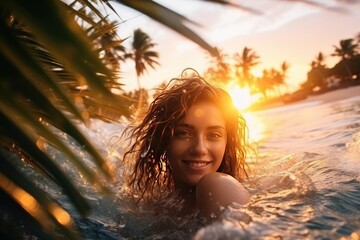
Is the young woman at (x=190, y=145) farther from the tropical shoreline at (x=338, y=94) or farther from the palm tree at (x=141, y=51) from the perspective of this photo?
the palm tree at (x=141, y=51)

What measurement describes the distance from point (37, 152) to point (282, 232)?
1180 mm

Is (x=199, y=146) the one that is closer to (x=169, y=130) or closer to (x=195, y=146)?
(x=195, y=146)

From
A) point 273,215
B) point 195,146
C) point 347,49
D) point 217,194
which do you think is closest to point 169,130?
point 195,146

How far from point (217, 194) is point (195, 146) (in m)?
0.72

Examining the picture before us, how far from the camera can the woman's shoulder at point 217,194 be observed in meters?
1.83

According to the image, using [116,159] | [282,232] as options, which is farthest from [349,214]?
[116,159]

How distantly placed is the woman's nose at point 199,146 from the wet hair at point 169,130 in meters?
0.27

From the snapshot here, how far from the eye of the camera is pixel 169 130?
9.22ft

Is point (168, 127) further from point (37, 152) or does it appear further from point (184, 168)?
point (37, 152)

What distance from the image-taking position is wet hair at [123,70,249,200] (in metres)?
2.88

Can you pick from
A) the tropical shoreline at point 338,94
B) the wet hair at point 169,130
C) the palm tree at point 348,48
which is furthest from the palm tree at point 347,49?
the wet hair at point 169,130

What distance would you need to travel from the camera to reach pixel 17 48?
0.51 m

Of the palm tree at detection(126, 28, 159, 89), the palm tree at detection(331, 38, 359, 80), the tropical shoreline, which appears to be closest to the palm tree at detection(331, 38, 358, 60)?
the palm tree at detection(331, 38, 359, 80)

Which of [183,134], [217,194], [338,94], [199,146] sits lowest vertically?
[338,94]
